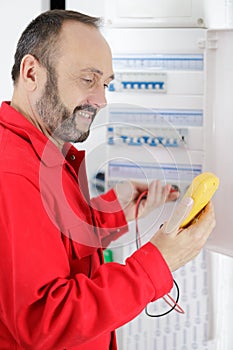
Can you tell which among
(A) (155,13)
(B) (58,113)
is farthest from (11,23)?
(B) (58,113)

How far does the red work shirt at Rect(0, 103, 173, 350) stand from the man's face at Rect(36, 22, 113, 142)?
0.10 metres

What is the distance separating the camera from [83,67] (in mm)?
1204

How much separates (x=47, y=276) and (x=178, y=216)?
0.27 m

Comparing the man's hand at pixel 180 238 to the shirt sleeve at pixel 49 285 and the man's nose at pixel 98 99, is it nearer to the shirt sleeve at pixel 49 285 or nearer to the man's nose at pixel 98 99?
the shirt sleeve at pixel 49 285

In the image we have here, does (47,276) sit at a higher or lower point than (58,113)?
lower

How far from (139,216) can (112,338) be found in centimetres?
30

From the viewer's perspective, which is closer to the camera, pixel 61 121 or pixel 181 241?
pixel 181 241

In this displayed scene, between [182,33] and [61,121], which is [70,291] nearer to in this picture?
[61,121]

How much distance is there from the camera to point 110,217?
1.53 m

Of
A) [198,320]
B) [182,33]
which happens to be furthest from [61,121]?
[198,320]

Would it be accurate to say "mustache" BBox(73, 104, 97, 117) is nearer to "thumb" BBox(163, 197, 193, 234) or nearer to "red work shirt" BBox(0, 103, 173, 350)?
"red work shirt" BBox(0, 103, 173, 350)

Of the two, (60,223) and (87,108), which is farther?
(87,108)

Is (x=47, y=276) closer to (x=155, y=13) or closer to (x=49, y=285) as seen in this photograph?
(x=49, y=285)

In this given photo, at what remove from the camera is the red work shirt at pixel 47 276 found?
A: 104cm
